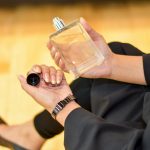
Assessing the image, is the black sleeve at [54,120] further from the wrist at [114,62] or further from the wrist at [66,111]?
the wrist at [66,111]

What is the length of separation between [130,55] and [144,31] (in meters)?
0.99

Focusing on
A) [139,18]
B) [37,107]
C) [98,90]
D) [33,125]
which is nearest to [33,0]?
[139,18]

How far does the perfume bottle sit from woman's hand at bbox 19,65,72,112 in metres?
0.08

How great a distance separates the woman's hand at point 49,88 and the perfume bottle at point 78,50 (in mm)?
75

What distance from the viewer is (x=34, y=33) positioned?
2002 millimetres

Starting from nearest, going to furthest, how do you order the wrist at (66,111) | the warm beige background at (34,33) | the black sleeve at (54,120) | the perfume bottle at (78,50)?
the wrist at (66,111) < the perfume bottle at (78,50) < the black sleeve at (54,120) < the warm beige background at (34,33)

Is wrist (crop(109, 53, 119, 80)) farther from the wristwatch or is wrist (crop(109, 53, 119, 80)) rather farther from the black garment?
the wristwatch

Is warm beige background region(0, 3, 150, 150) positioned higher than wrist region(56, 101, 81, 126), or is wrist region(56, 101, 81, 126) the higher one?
wrist region(56, 101, 81, 126)

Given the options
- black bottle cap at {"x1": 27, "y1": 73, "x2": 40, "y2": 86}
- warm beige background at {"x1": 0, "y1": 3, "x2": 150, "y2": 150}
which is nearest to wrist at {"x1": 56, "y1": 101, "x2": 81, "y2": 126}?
black bottle cap at {"x1": 27, "y1": 73, "x2": 40, "y2": 86}

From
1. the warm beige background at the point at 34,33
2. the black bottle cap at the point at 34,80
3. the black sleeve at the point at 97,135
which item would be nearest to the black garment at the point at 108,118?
the black sleeve at the point at 97,135

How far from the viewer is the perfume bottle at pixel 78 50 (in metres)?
0.96

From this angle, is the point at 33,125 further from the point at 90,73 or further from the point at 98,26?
the point at 98,26

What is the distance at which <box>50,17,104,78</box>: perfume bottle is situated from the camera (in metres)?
0.96

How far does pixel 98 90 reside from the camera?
0.96m
